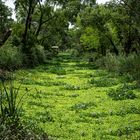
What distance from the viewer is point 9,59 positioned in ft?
98.7

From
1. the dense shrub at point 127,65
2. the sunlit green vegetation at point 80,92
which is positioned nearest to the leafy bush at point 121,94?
the sunlit green vegetation at point 80,92

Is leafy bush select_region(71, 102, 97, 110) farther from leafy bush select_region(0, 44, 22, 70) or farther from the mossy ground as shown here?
leafy bush select_region(0, 44, 22, 70)

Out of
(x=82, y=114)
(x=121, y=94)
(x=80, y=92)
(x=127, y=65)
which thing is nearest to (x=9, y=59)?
(x=127, y=65)

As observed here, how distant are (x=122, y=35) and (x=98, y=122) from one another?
1064 inches

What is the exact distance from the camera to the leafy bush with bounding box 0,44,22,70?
2906 centimetres

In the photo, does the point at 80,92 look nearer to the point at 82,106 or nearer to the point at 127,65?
the point at 82,106

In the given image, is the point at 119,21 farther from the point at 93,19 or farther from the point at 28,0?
the point at 28,0

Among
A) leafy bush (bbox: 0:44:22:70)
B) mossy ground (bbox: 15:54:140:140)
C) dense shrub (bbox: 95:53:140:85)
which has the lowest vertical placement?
mossy ground (bbox: 15:54:140:140)

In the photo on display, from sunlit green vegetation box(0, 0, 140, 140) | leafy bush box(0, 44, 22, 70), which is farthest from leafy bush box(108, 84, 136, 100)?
leafy bush box(0, 44, 22, 70)

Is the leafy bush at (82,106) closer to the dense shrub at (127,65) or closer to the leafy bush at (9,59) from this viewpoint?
the dense shrub at (127,65)

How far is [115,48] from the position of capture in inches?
1651

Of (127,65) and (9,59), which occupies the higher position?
(9,59)

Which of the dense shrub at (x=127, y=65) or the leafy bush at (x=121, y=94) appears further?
the dense shrub at (x=127, y=65)

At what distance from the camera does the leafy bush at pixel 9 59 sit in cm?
2906
